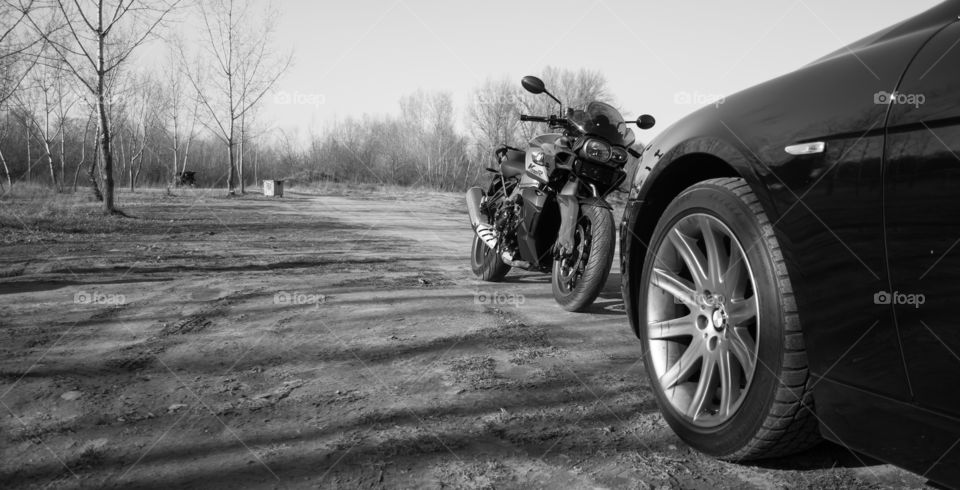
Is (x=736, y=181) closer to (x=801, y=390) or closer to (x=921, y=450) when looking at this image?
(x=801, y=390)

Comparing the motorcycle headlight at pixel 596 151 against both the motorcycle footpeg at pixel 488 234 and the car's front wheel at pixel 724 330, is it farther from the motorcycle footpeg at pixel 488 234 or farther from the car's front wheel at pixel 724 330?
the car's front wheel at pixel 724 330

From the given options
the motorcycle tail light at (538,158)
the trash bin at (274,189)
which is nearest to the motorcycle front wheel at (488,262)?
the motorcycle tail light at (538,158)

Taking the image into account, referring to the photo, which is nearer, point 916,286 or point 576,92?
point 916,286

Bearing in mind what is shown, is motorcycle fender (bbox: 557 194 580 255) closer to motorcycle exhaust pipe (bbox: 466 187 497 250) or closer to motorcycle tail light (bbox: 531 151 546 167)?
motorcycle tail light (bbox: 531 151 546 167)

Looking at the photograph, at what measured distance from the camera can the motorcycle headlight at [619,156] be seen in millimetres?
4605

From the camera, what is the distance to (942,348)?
1320 millimetres

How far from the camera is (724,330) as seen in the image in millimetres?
1960

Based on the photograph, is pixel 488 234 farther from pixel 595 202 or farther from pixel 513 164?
pixel 595 202

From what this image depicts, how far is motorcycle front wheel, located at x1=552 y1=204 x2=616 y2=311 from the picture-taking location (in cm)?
429

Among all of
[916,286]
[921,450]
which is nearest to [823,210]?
[916,286]

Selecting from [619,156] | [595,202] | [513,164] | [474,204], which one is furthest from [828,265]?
[474,204]

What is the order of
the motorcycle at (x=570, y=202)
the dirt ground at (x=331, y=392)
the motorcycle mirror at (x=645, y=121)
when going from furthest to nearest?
1. the motorcycle mirror at (x=645, y=121)
2. the motorcycle at (x=570, y=202)
3. the dirt ground at (x=331, y=392)

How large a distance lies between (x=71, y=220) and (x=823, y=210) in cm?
1280

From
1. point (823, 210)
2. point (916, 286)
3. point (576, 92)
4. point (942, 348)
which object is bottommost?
point (942, 348)
